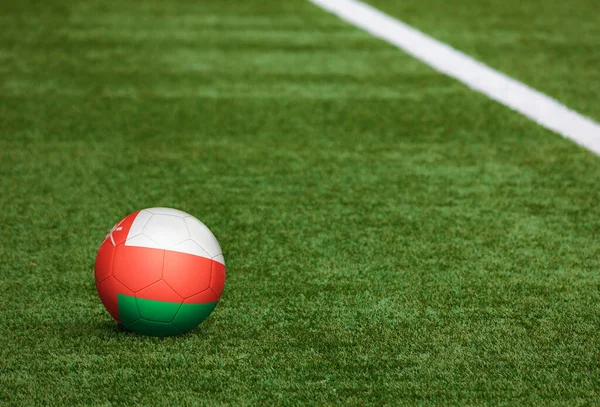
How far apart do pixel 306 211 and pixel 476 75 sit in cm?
341

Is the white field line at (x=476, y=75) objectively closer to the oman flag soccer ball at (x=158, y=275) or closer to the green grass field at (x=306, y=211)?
the green grass field at (x=306, y=211)

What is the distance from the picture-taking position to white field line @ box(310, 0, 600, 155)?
19.8 feet

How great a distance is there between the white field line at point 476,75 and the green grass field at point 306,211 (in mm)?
162

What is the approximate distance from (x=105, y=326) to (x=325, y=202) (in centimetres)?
179

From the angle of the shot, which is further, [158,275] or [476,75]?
[476,75]

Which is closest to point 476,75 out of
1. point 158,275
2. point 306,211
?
point 306,211

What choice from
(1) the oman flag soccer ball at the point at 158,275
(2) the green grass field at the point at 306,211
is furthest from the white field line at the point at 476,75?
(1) the oman flag soccer ball at the point at 158,275

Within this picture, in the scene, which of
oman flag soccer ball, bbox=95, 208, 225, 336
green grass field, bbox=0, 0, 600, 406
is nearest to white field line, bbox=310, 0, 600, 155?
green grass field, bbox=0, 0, 600, 406

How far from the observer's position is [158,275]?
9.98 ft

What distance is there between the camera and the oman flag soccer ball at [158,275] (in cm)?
304

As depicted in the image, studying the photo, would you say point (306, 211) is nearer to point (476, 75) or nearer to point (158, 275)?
point (158, 275)

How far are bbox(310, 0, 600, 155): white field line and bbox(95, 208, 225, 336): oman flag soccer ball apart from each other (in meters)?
3.61

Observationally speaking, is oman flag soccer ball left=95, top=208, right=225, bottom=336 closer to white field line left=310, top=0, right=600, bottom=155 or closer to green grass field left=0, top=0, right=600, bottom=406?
green grass field left=0, top=0, right=600, bottom=406

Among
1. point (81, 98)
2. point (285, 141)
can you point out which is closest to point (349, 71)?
point (285, 141)
